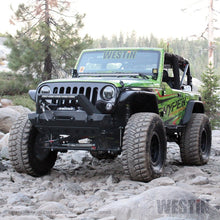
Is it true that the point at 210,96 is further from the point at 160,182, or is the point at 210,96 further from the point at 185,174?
the point at 160,182

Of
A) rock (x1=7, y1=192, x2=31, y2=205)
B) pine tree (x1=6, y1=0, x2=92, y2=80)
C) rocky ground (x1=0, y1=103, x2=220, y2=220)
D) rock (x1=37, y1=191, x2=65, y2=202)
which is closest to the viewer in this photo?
rocky ground (x1=0, y1=103, x2=220, y2=220)

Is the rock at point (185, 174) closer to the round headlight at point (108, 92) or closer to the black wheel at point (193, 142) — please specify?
the black wheel at point (193, 142)

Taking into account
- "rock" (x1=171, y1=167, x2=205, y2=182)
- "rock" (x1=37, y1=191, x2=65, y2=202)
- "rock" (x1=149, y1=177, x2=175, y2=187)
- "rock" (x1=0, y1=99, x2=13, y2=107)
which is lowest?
"rock" (x1=0, y1=99, x2=13, y2=107)

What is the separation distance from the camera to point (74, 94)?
16.8 ft

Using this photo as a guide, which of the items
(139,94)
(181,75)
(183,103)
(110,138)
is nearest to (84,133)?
(110,138)

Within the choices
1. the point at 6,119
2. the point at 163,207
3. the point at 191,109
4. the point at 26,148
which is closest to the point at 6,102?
the point at 6,119

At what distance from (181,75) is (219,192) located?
3.58 metres

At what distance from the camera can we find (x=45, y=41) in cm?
2180

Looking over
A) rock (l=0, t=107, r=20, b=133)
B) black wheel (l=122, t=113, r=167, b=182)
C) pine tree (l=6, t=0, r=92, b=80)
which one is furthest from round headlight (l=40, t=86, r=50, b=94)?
pine tree (l=6, t=0, r=92, b=80)

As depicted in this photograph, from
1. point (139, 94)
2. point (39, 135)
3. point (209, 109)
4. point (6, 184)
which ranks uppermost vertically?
point (139, 94)

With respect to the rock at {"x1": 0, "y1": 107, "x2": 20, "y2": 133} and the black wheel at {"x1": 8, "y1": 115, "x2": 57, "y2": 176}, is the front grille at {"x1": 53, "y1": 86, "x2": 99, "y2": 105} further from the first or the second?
the rock at {"x1": 0, "y1": 107, "x2": 20, "y2": 133}

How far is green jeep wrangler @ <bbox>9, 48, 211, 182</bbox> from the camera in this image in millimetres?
5141

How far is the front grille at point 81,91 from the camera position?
5.29 meters

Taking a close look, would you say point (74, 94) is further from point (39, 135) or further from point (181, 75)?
point (181, 75)
